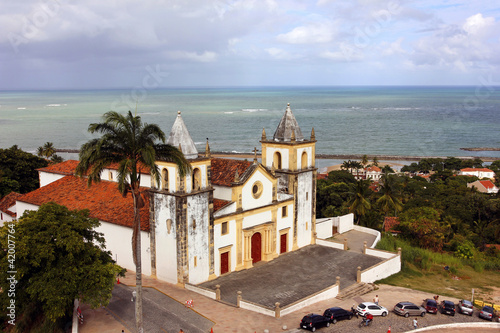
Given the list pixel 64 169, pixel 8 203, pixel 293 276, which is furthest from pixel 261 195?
pixel 8 203

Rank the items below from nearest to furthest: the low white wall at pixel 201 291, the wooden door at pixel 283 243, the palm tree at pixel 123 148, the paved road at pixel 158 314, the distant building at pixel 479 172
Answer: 1. the palm tree at pixel 123 148
2. the paved road at pixel 158 314
3. the low white wall at pixel 201 291
4. the wooden door at pixel 283 243
5. the distant building at pixel 479 172

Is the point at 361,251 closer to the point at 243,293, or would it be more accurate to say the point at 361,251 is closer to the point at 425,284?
the point at 425,284

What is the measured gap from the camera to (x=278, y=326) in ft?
81.0

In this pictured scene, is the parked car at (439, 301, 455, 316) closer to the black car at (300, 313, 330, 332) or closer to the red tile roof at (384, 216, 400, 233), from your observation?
the black car at (300, 313, 330, 332)

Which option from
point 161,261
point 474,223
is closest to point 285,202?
point 161,261

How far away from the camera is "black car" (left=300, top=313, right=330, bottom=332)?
79.7 feet

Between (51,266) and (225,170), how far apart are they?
14767 mm

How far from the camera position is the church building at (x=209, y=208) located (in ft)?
95.3

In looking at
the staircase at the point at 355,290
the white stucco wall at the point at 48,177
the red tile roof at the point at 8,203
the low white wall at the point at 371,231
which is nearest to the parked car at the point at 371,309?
the staircase at the point at 355,290

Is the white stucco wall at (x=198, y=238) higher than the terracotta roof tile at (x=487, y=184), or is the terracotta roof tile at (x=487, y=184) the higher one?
the white stucco wall at (x=198, y=238)

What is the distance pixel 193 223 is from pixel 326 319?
9.74 meters

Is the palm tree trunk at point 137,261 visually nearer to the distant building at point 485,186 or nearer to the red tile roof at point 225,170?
the red tile roof at point 225,170

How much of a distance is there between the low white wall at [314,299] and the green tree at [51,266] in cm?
967

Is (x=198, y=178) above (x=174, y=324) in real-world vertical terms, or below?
above
